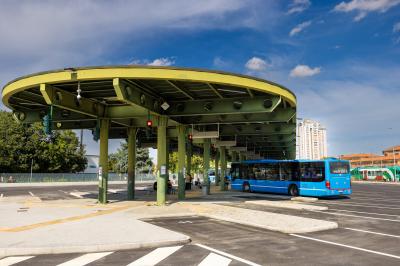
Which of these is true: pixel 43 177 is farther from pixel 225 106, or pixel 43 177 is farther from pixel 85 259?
pixel 85 259

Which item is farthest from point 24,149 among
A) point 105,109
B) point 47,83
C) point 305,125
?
point 305,125

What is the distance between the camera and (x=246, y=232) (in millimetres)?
11633

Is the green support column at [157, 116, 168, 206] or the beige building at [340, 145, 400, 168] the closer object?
the green support column at [157, 116, 168, 206]

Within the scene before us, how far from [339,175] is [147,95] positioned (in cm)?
1497

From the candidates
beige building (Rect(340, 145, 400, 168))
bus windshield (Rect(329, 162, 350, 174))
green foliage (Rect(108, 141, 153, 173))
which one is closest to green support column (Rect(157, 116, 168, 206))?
bus windshield (Rect(329, 162, 350, 174))

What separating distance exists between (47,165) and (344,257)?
212 feet

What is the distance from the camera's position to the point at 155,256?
27.0ft

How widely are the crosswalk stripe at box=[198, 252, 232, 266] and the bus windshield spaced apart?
19.1 meters

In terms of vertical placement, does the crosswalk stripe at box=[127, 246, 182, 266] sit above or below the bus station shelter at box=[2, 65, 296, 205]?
below

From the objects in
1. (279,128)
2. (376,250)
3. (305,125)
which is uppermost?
(305,125)

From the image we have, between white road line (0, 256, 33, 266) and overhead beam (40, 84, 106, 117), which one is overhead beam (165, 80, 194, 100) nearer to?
overhead beam (40, 84, 106, 117)

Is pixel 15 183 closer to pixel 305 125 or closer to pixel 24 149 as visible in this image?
pixel 24 149

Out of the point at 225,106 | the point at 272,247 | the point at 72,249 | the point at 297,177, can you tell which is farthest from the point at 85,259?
the point at 297,177

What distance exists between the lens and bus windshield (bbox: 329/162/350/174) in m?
25.4
